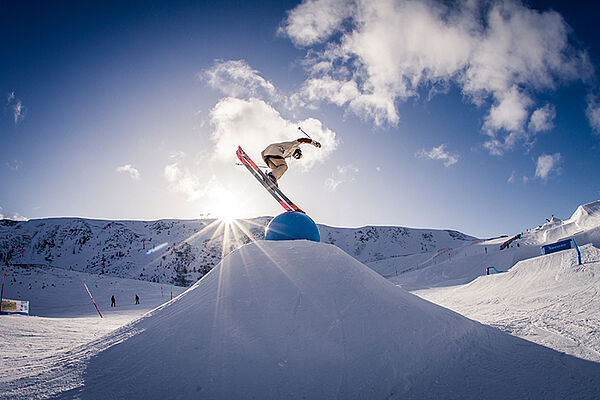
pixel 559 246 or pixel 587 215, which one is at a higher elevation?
pixel 587 215

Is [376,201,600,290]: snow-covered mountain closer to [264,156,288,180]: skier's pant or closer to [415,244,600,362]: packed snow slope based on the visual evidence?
[415,244,600,362]: packed snow slope

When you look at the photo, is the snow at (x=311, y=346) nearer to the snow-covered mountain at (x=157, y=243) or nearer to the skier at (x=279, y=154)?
the skier at (x=279, y=154)

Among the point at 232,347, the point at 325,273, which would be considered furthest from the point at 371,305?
the point at 232,347

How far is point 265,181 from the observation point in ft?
28.3

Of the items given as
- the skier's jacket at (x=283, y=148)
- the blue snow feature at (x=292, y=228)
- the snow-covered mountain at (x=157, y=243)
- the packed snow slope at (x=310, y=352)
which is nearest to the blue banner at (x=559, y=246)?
the packed snow slope at (x=310, y=352)

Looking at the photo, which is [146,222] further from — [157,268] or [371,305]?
[371,305]

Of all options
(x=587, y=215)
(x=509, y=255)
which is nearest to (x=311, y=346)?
(x=509, y=255)

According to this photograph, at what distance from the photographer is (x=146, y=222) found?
8806cm

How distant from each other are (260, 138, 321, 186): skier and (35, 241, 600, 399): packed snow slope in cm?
375

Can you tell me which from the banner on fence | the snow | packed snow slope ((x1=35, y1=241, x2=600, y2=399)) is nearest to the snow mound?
the snow

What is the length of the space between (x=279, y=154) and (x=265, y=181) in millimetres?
1027

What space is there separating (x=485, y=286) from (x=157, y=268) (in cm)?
5928

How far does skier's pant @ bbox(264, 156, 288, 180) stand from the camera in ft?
27.5

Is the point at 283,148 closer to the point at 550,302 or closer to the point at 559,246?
the point at 550,302
